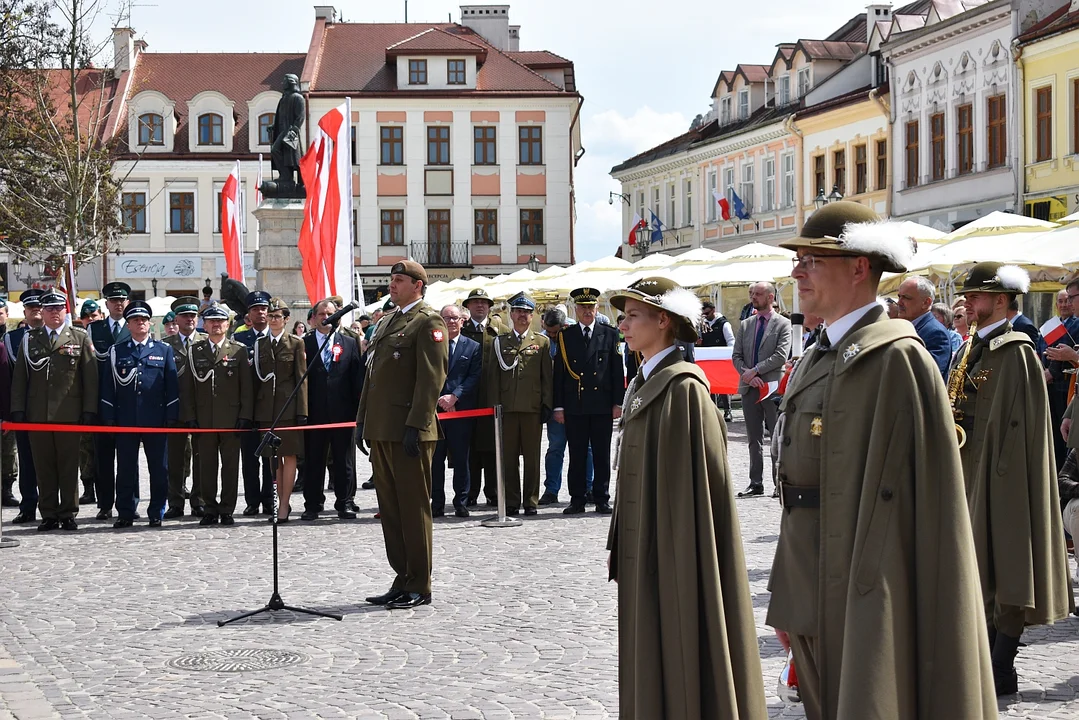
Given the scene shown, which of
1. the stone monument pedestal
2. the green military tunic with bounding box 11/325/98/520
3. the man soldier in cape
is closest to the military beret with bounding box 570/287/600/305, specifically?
the green military tunic with bounding box 11/325/98/520

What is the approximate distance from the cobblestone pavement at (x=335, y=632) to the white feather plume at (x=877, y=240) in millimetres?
2638

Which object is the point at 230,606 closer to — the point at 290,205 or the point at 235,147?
the point at 290,205

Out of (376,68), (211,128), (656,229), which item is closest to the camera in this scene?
(656,229)

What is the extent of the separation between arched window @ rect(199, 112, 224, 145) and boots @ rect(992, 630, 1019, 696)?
58.7 m

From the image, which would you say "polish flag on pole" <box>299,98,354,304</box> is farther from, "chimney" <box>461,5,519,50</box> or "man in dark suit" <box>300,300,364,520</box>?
"chimney" <box>461,5,519,50</box>

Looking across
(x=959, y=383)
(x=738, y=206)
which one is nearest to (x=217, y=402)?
(x=959, y=383)

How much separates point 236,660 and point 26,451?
743 centimetres

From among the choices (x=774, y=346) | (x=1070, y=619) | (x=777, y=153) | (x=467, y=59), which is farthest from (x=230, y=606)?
(x=467, y=59)

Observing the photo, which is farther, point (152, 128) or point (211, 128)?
point (211, 128)

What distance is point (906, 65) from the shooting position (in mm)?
43344

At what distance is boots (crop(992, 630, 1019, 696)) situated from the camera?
22.3 ft

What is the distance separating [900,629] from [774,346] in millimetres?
11462

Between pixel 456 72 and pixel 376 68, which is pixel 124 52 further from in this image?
pixel 456 72

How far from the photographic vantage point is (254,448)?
14.0 m
